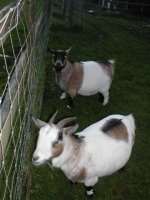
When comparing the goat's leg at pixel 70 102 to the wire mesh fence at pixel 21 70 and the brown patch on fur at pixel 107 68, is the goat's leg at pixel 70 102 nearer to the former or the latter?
the wire mesh fence at pixel 21 70

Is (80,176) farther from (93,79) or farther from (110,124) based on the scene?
(93,79)

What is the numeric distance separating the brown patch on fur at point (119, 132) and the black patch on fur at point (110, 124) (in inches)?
0.7

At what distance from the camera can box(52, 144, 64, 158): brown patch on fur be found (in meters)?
4.20

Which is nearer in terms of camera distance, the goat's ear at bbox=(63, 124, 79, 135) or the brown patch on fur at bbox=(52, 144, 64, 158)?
the brown patch on fur at bbox=(52, 144, 64, 158)

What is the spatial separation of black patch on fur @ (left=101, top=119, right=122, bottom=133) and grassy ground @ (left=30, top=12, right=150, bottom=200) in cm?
85

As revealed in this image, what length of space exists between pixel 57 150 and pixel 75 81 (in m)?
3.06

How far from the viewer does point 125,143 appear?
16.4 ft

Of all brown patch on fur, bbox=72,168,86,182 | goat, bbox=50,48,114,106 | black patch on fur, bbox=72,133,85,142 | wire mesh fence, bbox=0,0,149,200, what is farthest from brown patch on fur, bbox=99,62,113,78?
brown patch on fur, bbox=72,168,86,182

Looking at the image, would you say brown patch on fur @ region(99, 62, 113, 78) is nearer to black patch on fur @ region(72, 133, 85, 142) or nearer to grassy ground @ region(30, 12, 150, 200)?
grassy ground @ region(30, 12, 150, 200)

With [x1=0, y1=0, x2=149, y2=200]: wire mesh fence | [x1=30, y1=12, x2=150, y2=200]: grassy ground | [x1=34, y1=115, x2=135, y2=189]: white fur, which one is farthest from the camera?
[x1=30, y1=12, x2=150, y2=200]: grassy ground

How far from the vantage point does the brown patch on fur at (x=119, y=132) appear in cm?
493

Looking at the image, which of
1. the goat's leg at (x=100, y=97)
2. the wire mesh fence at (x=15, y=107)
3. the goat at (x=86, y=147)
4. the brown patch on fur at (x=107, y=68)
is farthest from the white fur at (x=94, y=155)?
the goat's leg at (x=100, y=97)

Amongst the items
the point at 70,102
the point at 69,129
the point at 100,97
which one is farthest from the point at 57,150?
the point at 100,97

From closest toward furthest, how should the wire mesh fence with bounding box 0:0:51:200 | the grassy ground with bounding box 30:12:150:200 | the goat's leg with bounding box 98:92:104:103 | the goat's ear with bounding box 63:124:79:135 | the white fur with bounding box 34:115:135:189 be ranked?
the wire mesh fence with bounding box 0:0:51:200
the goat's ear with bounding box 63:124:79:135
the white fur with bounding box 34:115:135:189
the grassy ground with bounding box 30:12:150:200
the goat's leg with bounding box 98:92:104:103
